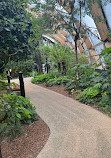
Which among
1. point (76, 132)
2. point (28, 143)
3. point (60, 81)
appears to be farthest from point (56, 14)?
point (28, 143)

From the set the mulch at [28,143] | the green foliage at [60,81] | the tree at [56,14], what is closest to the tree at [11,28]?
the mulch at [28,143]

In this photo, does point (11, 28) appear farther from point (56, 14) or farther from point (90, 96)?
point (56, 14)

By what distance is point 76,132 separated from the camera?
9.34ft

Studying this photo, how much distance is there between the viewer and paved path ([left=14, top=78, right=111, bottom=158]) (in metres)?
2.22

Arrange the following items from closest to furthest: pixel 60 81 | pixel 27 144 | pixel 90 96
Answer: pixel 27 144, pixel 90 96, pixel 60 81

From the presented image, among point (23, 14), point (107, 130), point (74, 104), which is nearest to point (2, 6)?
point (23, 14)

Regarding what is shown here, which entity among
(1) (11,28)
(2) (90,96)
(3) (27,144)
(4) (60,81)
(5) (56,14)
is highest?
(5) (56,14)

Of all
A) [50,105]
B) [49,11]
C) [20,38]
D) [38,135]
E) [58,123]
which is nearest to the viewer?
[38,135]

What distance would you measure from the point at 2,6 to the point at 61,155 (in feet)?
12.1

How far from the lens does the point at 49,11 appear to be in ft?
30.1

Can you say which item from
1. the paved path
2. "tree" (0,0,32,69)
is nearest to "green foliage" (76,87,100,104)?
the paved path

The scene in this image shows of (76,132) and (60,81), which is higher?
(60,81)

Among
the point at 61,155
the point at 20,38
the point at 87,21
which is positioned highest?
the point at 87,21

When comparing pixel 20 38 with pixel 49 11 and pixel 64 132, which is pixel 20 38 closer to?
pixel 64 132
